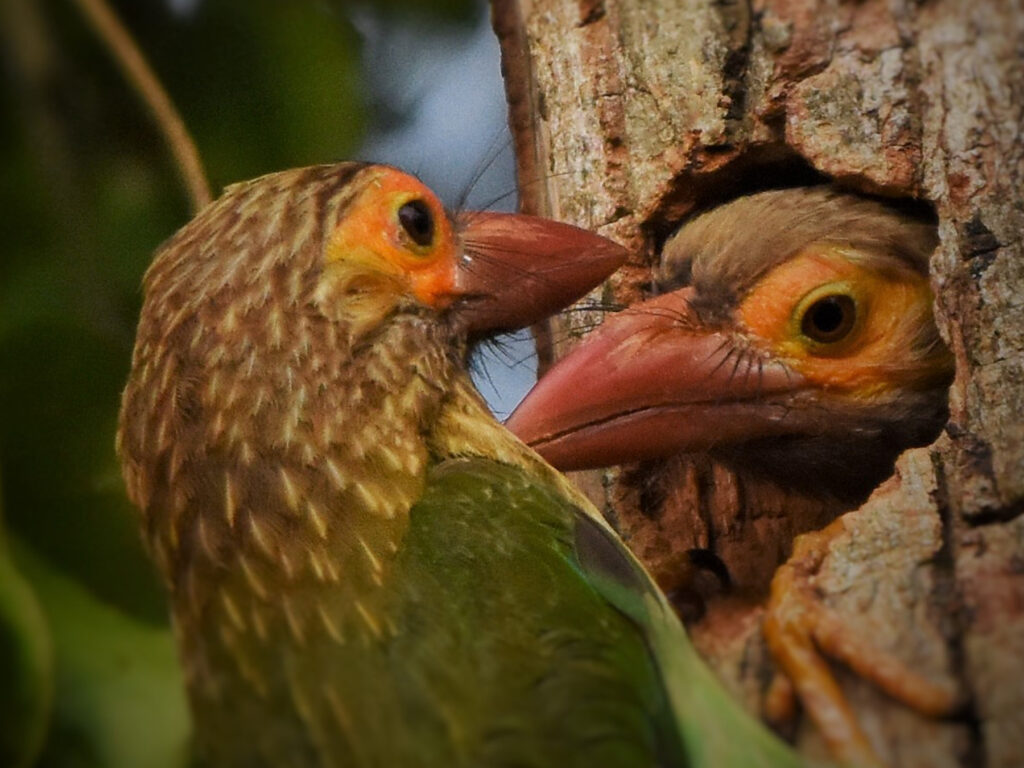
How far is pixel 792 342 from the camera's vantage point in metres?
1.85

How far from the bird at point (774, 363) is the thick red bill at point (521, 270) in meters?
0.11

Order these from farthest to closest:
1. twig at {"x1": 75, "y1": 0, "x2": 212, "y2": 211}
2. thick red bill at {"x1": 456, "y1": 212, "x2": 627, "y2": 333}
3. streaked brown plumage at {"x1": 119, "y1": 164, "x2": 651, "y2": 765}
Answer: thick red bill at {"x1": 456, "y1": 212, "x2": 627, "y2": 333}
twig at {"x1": 75, "y1": 0, "x2": 212, "y2": 211}
streaked brown plumage at {"x1": 119, "y1": 164, "x2": 651, "y2": 765}

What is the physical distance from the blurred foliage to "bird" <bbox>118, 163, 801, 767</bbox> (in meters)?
0.06

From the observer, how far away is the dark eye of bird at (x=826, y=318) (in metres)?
1.85

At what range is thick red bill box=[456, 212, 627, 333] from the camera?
5.47 feet

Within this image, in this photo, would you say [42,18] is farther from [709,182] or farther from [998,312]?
[998,312]

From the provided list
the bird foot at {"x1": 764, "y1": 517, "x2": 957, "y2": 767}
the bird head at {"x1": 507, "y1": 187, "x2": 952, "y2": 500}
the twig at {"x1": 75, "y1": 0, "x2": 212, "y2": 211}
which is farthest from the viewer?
the bird head at {"x1": 507, "y1": 187, "x2": 952, "y2": 500}

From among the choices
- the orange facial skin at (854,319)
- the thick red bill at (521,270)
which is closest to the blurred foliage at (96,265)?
the thick red bill at (521,270)

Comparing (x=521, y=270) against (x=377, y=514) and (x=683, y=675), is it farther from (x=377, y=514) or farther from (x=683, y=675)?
(x=683, y=675)

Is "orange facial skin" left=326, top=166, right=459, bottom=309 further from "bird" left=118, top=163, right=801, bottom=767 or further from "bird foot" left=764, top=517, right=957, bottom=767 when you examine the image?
"bird foot" left=764, top=517, right=957, bottom=767

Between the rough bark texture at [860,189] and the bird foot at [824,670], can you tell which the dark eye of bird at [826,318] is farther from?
the bird foot at [824,670]

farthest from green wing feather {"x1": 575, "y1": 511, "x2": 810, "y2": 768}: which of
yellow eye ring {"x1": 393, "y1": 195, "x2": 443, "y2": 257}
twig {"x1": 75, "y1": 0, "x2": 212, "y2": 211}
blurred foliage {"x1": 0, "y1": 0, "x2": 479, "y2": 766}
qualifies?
twig {"x1": 75, "y1": 0, "x2": 212, "y2": 211}

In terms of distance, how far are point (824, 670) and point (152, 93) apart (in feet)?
3.91

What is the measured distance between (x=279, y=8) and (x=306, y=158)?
221 millimetres
